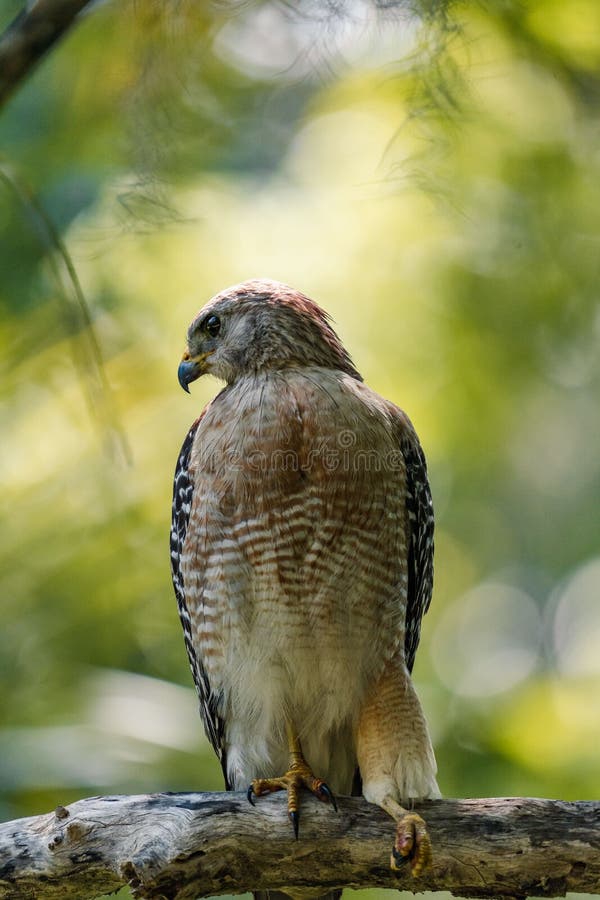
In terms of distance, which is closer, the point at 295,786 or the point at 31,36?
the point at 31,36

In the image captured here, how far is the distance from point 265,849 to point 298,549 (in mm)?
1258

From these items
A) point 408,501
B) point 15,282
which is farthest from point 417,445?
point 15,282

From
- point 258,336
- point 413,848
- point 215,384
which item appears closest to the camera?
point 413,848

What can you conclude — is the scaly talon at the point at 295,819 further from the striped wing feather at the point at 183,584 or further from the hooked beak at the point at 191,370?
the hooked beak at the point at 191,370

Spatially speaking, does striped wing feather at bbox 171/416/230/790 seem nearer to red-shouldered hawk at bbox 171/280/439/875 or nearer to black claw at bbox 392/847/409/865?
red-shouldered hawk at bbox 171/280/439/875

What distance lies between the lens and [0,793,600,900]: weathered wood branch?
4.02m

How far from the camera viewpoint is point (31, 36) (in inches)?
100

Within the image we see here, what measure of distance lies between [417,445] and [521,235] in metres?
4.57

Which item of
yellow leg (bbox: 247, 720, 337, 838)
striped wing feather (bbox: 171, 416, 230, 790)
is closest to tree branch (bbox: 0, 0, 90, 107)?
striped wing feather (bbox: 171, 416, 230, 790)

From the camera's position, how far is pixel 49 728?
27.4 ft

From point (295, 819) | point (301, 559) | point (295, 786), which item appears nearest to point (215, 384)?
point (301, 559)

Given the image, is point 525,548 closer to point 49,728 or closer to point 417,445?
point 49,728

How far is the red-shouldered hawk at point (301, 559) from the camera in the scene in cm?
458

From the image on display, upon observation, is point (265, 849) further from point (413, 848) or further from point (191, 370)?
point (191, 370)
